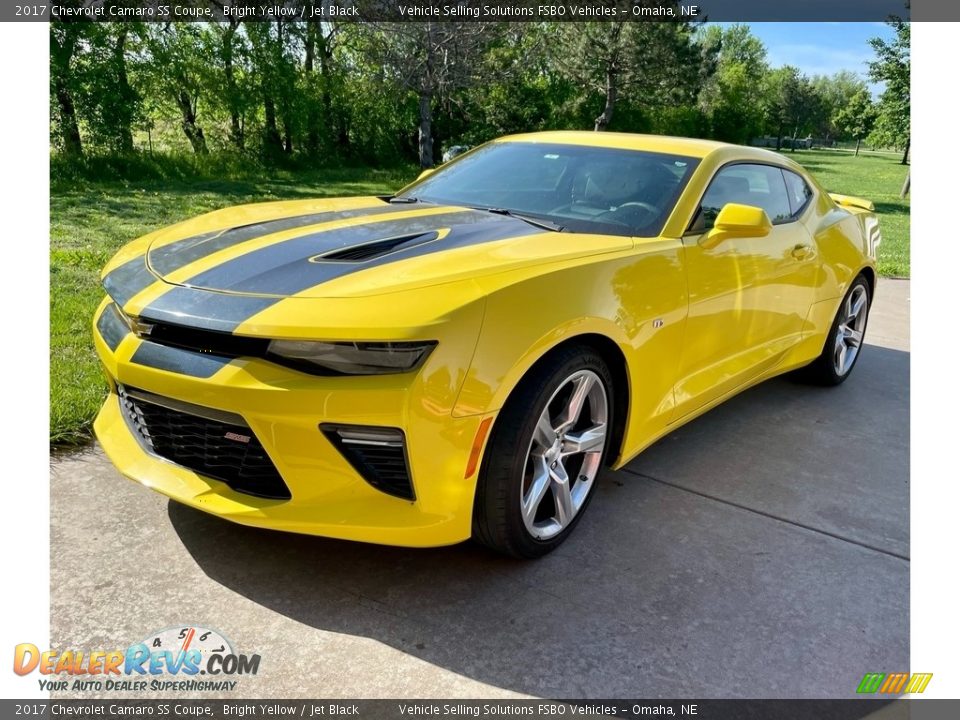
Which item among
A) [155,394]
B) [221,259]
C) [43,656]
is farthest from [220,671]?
[221,259]

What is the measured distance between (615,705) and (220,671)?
109cm

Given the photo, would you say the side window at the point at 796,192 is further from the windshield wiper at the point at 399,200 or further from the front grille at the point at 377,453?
the front grille at the point at 377,453

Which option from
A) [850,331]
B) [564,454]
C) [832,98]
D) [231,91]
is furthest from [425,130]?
[832,98]

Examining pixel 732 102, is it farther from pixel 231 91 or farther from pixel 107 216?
pixel 107 216

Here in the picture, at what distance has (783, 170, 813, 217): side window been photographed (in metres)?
4.07

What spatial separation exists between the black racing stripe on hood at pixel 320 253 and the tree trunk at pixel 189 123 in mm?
15521

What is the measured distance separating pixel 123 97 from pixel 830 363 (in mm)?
15080

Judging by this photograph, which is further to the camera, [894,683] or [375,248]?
[375,248]

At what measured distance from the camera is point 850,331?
4840mm

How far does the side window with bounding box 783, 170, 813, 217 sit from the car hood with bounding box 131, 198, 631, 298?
175 centimetres

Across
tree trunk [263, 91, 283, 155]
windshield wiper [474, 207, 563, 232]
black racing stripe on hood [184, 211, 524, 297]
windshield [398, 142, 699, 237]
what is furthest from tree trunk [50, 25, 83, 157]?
black racing stripe on hood [184, 211, 524, 297]

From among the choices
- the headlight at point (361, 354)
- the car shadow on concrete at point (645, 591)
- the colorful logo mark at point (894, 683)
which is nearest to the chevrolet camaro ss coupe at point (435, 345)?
the headlight at point (361, 354)

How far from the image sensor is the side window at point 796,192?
4.07m

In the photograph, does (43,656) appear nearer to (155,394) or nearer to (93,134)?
(155,394)
